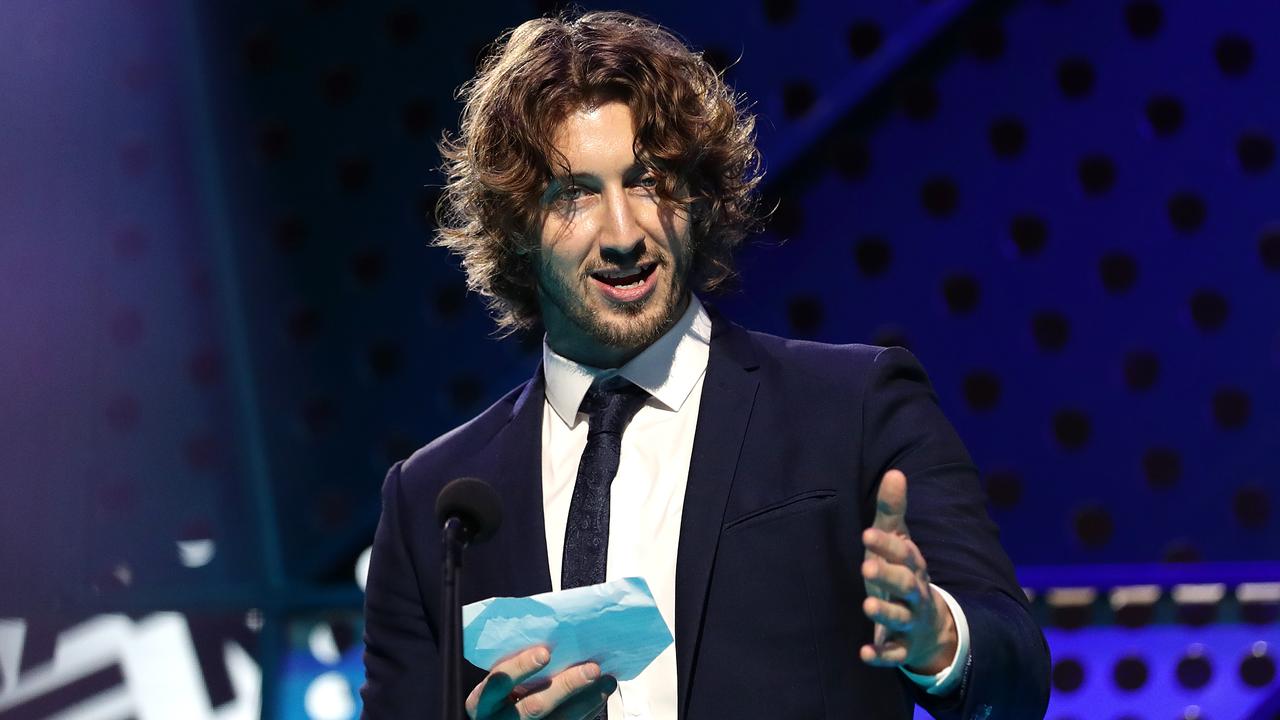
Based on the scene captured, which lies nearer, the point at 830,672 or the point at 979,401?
the point at 830,672

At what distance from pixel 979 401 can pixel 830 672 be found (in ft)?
4.76

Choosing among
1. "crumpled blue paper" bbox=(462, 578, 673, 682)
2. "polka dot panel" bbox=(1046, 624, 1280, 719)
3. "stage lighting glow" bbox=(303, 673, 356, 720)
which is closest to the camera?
"crumpled blue paper" bbox=(462, 578, 673, 682)

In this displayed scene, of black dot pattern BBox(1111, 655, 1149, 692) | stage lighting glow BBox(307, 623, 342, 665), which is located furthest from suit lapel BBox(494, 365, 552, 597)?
black dot pattern BBox(1111, 655, 1149, 692)

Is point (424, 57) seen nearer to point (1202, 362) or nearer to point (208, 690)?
point (208, 690)

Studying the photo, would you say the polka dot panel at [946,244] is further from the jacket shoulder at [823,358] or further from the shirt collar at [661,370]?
the jacket shoulder at [823,358]

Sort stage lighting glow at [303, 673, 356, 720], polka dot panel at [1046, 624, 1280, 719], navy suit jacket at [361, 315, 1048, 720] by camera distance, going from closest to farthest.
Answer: navy suit jacket at [361, 315, 1048, 720] < polka dot panel at [1046, 624, 1280, 719] < stage lighting glow at [303, 673, 356, 720]

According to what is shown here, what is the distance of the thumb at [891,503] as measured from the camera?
1388mm

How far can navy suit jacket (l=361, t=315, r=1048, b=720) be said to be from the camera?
170 cm

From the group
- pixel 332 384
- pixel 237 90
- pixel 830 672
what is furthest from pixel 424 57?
pixel 830 672

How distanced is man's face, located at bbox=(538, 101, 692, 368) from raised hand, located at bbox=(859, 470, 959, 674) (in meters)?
0.61

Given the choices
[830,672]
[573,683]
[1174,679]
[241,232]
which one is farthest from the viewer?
[241,232]

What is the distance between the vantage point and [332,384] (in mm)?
3232

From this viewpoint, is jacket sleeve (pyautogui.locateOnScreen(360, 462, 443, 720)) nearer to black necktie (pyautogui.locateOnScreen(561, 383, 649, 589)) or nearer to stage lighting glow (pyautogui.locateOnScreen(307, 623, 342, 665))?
black necktie (pyautogui.locateOnScreen(561, 383, 649, 589))

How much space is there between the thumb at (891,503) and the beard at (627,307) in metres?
0.60
